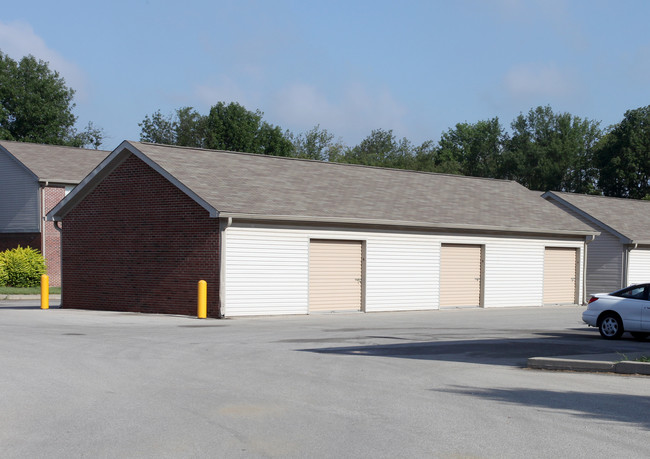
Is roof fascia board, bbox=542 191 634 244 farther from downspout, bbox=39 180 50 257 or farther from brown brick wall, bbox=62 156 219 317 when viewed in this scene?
downspout, bbox=39 180 50 257

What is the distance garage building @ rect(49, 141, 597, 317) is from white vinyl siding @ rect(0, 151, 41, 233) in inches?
573

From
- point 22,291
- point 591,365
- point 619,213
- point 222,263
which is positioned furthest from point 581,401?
point 619,213

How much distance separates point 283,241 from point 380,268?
409 cm

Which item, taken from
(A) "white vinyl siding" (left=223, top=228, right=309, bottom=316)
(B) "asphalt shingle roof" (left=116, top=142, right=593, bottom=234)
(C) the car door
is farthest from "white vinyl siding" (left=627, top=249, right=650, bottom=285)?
(A) "white vinyl siding" (left=223, top=228, right=309, bottom=316)

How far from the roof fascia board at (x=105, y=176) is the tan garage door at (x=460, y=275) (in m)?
10.0

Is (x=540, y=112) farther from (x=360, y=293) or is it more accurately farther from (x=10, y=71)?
(x=360, y=293)

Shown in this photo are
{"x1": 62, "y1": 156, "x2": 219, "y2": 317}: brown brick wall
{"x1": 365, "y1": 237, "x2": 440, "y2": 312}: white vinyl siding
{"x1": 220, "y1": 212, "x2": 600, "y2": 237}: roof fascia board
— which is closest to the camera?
{"x1": 220, "y1": 212, "x2": 600, "y2": 237}: roof fascia board

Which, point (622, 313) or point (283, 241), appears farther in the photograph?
point (283, 241)

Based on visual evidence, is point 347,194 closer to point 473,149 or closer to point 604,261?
point 604,261

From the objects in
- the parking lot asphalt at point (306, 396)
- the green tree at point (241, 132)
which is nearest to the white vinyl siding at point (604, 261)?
the parking lot asphalt at point (306, 396)

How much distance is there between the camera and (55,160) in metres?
44.4

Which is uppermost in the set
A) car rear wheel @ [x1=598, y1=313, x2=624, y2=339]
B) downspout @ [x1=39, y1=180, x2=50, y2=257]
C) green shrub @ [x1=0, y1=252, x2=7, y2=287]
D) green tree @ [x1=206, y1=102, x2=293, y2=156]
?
green tree @ [x1=206, y1=102, x2=293, y2=156]

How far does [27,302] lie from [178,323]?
44.5 feet

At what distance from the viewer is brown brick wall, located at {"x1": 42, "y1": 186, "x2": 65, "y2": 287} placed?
41.3m
